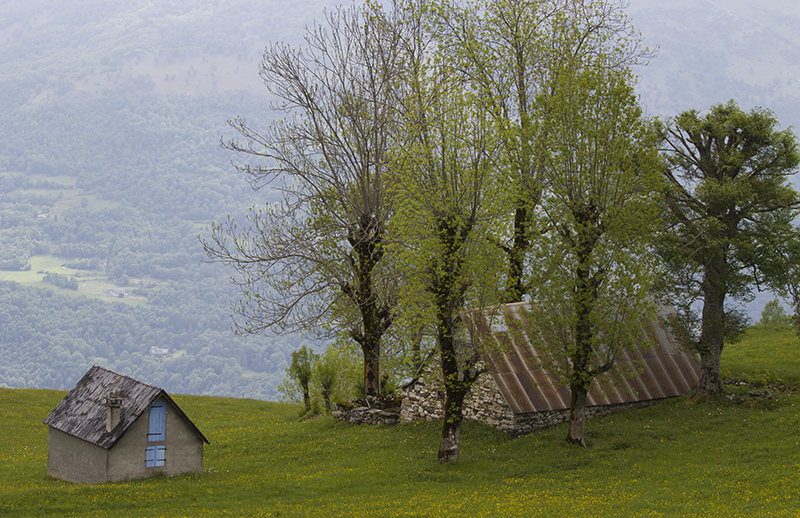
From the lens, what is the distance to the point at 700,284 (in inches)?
1176

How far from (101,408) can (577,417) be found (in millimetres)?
19139

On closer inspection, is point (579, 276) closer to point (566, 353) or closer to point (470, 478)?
point (566, 353)

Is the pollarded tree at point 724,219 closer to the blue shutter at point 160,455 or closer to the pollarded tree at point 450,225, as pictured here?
the pollarded tree at point 450,225

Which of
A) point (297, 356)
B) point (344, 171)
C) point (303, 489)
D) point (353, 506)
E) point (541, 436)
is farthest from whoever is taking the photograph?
point (297, 356)

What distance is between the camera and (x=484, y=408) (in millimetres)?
30547

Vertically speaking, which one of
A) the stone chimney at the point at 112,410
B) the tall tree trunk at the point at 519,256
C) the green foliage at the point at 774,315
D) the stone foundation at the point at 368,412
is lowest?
the stone foundation at the point at 368,412

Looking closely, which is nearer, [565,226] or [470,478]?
[470,478]

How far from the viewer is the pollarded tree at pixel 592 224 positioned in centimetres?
2589

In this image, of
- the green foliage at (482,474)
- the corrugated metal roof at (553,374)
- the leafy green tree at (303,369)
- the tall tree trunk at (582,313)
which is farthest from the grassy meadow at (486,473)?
the leafy green tree at (303,369)

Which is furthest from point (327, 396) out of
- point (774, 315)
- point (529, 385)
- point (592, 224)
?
point (774, 315)

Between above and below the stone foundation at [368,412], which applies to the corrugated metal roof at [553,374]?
above

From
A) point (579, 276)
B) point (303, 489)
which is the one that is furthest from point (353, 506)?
point (579, 276)

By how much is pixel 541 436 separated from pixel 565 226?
9.45 m

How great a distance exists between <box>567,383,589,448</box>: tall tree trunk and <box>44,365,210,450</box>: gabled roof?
14.8m
